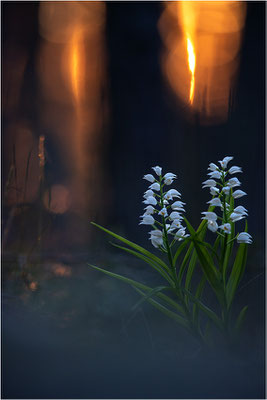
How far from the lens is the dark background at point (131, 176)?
3.77 ft

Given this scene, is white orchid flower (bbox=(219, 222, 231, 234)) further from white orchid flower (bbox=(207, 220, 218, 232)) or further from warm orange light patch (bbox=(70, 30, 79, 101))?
warm orange light patch (bbox=(70, 30, 79, 101))

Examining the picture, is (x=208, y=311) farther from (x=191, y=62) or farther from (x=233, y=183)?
(x=191, y=62)

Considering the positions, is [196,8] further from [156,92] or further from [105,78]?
[105,78]

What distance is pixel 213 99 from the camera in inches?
63.0

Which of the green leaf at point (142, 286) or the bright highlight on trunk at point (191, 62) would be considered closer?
the green leaf at point (142, 286)

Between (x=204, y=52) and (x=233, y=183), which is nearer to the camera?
(x=233, y=183)

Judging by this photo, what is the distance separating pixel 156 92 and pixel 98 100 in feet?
0.93

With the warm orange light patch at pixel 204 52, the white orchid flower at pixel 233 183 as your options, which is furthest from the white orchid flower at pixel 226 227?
the warm orange light patch at pixel 204 52

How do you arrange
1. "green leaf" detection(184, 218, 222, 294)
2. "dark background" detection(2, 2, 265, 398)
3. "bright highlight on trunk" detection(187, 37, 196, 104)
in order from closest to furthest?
"green leaf" detection(184, 218, 222, 294) < "dark background" detection(2, 2, 265, 398) < "bright highlight on trunk" detection(187, 37, 196, 104)

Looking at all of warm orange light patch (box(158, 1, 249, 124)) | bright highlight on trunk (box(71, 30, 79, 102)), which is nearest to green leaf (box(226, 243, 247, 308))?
warm orange light patch (box(158, 1, 249, 124))

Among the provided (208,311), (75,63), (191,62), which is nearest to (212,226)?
(208,311)

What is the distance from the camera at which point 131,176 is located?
170 cm

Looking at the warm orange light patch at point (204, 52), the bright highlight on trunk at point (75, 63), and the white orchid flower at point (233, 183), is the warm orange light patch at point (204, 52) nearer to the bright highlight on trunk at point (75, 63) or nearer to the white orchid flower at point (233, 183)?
the bright highlight on trunk at point (75, 63)

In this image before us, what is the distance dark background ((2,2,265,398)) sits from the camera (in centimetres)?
115
